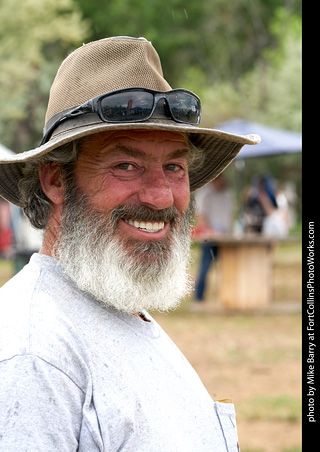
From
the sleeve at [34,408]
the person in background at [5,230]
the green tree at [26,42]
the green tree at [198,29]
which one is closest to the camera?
the sleeve at [34,408]

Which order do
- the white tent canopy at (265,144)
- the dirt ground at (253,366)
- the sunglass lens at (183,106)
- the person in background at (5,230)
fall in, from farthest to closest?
the person in background at (5,230), the white tent canopy at (265,144), the dirt ground at (253,366), the sunglass lens at (183,106)

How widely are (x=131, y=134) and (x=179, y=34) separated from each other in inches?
1725

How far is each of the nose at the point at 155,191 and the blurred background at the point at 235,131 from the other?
703 mm

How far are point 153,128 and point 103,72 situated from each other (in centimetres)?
22

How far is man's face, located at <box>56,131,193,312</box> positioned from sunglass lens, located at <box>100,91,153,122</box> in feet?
0.23

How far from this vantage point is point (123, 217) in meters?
1.95

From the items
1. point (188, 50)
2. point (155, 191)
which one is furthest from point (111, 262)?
point (188, 50)

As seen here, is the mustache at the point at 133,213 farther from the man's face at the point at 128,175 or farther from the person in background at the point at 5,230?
the person in background at the point at 5,230

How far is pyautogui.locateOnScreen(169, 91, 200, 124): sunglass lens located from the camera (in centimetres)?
200

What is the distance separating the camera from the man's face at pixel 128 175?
196 centimetres

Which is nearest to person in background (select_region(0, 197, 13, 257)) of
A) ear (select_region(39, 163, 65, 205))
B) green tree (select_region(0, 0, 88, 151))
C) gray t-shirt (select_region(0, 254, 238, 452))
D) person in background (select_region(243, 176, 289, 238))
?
green tree (select_region(0, 0, 88, 151))

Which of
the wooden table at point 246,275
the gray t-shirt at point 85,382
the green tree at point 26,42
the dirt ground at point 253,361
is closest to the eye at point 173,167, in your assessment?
the gray t-shirt at point 85,382

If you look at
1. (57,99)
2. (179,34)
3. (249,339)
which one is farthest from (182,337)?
(179,34)
